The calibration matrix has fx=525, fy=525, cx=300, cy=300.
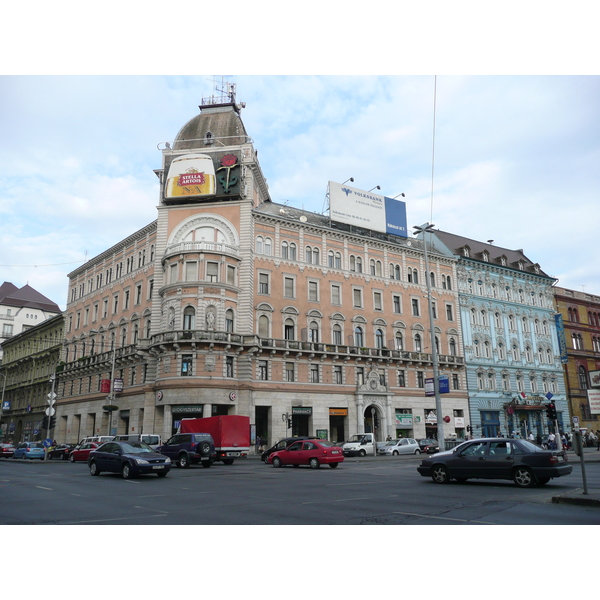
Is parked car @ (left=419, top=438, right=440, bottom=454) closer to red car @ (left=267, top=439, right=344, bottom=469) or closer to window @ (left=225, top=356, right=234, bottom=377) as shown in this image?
red car @ (left=267, top=439, right=344, bottom=469)

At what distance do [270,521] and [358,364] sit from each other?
40227mm

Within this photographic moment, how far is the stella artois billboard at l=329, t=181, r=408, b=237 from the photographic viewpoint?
52.2 meters

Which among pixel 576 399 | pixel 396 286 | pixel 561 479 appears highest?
pixel 396 286

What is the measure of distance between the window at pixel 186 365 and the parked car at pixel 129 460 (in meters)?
18.1

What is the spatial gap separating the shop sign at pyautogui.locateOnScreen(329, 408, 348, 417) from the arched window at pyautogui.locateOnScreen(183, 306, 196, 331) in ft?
49.2

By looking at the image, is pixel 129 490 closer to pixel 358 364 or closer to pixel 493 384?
pixel 358 364

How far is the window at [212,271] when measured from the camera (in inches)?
1693

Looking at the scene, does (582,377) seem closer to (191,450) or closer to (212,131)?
(212,131)

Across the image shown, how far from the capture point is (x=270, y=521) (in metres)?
9.94

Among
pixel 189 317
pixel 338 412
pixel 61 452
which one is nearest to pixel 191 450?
pixel 189 317

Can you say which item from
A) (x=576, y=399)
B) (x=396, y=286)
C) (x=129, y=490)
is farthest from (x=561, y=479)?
(x=576, y=399)

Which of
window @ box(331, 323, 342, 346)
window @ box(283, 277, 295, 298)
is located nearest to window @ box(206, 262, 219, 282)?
window @ box(283, 277, 295, 298)

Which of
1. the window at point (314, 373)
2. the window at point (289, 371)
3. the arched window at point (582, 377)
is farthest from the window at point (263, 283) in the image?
the arched window at point (582, 377)

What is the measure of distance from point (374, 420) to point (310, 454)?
24682mm
